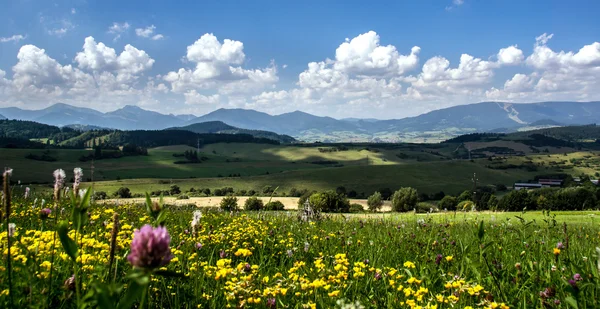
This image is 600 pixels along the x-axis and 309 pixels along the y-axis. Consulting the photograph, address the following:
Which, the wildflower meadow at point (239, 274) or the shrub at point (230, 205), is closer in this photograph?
the wildflower meadow at point (239, 274)

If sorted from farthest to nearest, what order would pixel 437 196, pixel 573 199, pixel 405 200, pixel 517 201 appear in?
pixel 437 196 < pixel 405 200 < pixel 573 199 < pixel 517 201

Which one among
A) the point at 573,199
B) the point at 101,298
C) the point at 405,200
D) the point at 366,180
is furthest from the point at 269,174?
the point at 101,298

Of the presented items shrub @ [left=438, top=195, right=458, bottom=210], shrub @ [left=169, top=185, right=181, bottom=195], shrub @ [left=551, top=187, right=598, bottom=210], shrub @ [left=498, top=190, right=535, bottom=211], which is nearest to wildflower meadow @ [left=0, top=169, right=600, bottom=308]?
shrub @ [left=498, top=190, right=535, bottom=211]

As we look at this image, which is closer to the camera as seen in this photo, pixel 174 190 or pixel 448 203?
pixel 448 203

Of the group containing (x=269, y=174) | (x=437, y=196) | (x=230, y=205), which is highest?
(x=230, y=205)

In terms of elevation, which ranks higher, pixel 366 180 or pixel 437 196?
pixel 366 180

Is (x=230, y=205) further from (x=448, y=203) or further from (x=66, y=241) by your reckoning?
(x=448, y=203)

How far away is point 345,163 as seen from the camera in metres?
197

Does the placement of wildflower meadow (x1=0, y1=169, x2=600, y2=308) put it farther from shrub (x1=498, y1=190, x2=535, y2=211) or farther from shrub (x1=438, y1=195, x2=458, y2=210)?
shrub (x1=438, y1=195, x2=458, y2=210)

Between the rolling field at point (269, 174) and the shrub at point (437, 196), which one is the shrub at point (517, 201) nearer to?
the shrub at point (437, 196)

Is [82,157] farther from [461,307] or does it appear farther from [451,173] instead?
[461,307]

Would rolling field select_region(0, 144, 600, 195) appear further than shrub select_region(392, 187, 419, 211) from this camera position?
Yes

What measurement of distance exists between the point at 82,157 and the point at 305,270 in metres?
177

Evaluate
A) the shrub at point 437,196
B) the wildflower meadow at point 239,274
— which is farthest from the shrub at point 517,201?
the wildflower meadow at point 239,274
